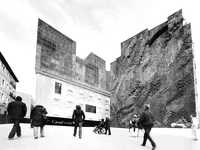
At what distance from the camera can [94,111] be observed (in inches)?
1420

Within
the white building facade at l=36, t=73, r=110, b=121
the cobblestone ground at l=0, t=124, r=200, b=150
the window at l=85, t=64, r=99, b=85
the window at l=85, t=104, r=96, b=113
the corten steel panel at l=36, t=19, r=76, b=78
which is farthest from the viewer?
the window at l=85, t=64, r=99, b=85

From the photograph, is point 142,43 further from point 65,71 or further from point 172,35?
point 65,71

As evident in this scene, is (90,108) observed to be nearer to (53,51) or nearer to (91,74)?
(53,51)

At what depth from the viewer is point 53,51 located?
61.2 metres

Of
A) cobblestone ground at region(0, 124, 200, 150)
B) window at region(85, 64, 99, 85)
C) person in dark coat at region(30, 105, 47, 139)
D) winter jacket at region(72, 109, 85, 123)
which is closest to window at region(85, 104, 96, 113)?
cobblestone ground at region(0, 124, 200, 150)

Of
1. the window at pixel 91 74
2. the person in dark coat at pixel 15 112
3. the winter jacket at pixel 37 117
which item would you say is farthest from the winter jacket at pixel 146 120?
the window at pixel 91 74

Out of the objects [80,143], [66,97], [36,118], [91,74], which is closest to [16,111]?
[36,118]

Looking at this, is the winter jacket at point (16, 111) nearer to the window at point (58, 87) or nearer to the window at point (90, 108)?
the window at point (58, 87)

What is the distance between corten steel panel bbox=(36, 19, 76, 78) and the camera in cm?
5631

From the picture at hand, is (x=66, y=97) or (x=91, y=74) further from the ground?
(x=91, y=74)

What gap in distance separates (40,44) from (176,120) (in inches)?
1486

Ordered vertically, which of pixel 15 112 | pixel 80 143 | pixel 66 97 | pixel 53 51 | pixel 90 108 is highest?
pixel 53 51

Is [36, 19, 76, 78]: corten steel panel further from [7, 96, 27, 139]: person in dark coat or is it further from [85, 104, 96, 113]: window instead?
[7, 96, 27, 139]: person in dark coat

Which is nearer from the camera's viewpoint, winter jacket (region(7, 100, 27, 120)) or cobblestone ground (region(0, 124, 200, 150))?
cobblestone ground (region(0, 124, 200, 150))
